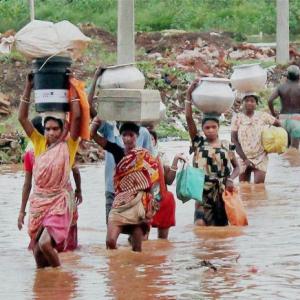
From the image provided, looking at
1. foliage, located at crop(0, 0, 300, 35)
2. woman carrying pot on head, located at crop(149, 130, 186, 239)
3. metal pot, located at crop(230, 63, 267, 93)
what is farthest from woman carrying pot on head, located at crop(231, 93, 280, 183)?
foliage, located at crop(0, 0, 300, 35)

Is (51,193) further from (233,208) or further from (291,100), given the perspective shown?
(291,100)

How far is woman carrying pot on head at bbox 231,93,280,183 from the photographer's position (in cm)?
1532

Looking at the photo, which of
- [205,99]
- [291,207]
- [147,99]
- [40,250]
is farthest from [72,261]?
[291,207]

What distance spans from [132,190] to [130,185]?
0.05 m

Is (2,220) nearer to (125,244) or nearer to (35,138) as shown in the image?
(125,244)

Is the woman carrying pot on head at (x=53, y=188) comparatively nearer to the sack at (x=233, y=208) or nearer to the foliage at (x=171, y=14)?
the sack at (x=233, y=208)

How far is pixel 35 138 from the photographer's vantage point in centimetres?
993

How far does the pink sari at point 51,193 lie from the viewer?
31.5 feet

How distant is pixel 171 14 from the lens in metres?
49.2

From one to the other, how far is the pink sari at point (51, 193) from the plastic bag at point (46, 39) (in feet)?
2.51

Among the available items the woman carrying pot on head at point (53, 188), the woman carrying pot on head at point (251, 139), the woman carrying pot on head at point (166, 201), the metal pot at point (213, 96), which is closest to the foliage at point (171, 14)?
the woman carrying pot on head at point (251, 139)

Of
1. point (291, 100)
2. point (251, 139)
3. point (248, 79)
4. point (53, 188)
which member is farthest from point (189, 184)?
point (291, 100)

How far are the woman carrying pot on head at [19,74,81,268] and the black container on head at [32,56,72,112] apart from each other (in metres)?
0.08

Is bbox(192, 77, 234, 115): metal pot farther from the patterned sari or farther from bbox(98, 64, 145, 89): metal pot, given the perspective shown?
the patterned sari
